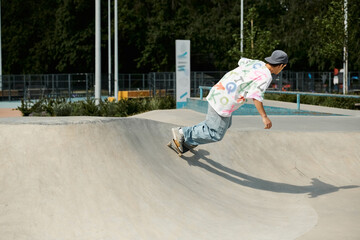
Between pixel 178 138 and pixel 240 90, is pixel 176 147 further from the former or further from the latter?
pixel 240 90

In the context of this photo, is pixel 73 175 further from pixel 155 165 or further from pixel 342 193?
pixel 342 193

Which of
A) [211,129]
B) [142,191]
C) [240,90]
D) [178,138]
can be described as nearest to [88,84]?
[178,138]

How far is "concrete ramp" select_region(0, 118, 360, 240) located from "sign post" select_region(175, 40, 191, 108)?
12.1m

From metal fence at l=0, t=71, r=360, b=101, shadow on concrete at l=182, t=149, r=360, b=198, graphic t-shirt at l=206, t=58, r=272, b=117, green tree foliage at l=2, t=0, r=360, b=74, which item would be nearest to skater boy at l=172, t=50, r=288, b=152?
graphic t-shirt at l=206, t=58, r=272, b=117

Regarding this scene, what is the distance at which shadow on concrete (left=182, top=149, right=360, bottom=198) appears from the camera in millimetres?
8117

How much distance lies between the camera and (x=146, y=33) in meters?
49.7

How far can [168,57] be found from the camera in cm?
4950

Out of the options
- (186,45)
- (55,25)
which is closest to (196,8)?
(55,25)

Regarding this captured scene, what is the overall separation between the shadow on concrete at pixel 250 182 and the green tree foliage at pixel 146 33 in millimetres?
38104

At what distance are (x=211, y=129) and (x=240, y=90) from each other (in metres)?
0.64

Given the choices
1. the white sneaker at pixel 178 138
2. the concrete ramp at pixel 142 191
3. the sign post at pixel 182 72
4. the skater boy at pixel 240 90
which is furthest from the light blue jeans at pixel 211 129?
the sign post at pixel 182 72

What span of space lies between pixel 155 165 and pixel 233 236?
1811mm

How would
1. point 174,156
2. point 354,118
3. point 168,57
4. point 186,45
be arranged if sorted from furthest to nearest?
point 168,57 < point 186,45 < point 354,118 < point 174,156

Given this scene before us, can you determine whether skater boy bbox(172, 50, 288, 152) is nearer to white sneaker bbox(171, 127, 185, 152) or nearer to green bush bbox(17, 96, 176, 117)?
white sneaker bbox(171, 127, 185, 152)
